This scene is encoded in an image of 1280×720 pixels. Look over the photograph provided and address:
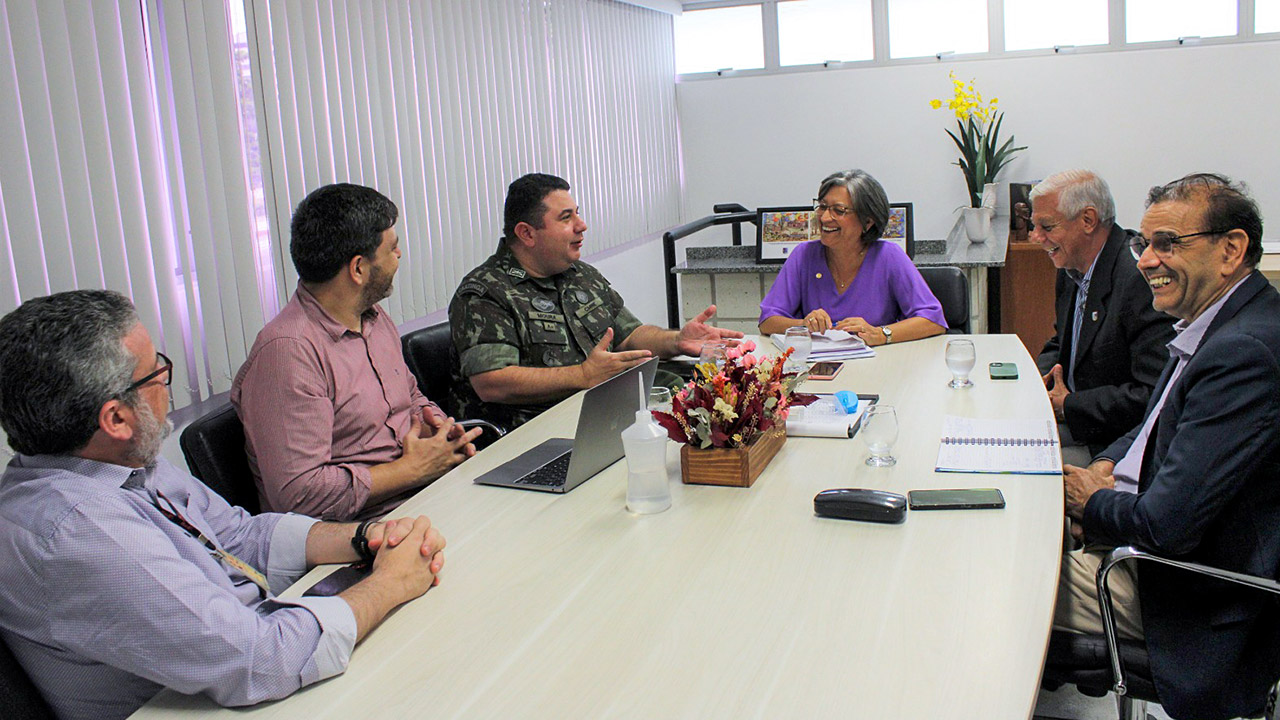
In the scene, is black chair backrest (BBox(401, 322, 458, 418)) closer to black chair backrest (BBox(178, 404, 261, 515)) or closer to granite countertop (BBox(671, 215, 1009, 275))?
black chair backrest (BBox(178, 404, 261, 515))

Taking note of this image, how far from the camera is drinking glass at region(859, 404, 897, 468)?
2.03 meters

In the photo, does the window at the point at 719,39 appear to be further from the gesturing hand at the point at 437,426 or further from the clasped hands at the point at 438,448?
the clasped hands at the point at 438,448

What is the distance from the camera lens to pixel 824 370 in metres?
2.93

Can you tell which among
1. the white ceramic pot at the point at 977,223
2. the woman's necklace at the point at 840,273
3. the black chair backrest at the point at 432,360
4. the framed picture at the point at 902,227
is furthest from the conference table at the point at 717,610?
the white ceramic pot at the point at 977,223

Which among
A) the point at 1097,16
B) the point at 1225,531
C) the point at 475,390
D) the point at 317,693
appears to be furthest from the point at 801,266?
the point at 1097,16

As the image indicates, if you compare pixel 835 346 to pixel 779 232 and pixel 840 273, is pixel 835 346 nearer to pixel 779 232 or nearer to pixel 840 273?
pixel 840 273

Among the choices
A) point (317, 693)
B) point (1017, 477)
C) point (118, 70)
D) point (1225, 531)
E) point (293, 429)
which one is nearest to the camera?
point (317, 693)

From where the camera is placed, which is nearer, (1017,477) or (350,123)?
(1017,477)

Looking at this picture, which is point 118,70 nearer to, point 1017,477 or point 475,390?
point 475,390

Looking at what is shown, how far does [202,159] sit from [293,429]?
4.51 ft

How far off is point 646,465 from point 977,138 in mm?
5656

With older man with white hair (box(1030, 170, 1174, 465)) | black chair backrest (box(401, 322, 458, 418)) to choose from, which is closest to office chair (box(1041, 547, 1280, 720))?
older man with white hair (box(1030, 170, 1174, 465))

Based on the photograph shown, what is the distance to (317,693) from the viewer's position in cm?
131

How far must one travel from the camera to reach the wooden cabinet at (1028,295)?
4.86 m
